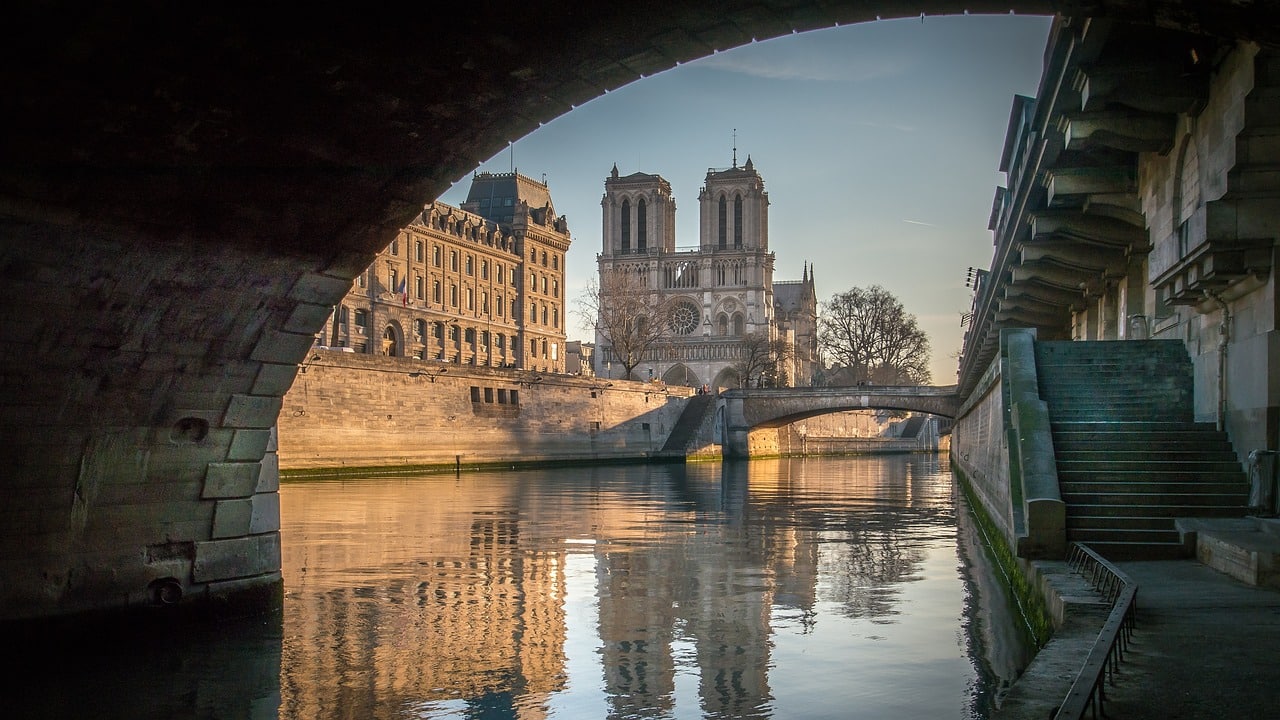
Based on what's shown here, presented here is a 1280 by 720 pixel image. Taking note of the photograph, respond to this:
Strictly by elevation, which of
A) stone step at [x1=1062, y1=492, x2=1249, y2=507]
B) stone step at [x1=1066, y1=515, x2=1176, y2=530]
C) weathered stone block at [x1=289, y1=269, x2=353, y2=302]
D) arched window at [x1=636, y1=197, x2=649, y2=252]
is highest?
arched window at [x1=636, y1=197, x2=649, y2=252]

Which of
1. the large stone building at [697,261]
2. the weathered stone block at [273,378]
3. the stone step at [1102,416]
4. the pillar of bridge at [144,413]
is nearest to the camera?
the pillar of bridge at [144,413]

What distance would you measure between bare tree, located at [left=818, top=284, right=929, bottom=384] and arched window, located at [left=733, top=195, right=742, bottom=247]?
956 inches

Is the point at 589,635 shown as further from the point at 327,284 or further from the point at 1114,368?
the point at 1114,368

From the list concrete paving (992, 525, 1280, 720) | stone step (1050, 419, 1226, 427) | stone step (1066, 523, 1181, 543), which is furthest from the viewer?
stone step (1050, 419, 1226, 427)

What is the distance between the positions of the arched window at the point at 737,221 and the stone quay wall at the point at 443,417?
2228 inches

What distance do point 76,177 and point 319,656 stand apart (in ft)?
14.3

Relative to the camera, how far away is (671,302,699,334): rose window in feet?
403

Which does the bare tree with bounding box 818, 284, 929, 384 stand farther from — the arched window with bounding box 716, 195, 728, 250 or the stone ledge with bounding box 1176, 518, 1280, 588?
the stone ledge with bounding box 1176, 518, 1280, 588

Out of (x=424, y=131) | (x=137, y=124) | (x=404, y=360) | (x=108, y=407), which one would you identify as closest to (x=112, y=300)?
(x=108, y=407)

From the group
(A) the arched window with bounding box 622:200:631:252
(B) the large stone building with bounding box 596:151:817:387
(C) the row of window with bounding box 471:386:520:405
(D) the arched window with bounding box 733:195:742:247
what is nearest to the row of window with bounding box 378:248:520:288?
(C) the row of window with bounding box 471:386:520:405

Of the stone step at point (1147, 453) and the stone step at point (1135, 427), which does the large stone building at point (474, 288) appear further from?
the stone step at point (1147, 453)

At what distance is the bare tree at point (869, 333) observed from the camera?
319ft

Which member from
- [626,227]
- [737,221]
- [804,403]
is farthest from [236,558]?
[626,227]

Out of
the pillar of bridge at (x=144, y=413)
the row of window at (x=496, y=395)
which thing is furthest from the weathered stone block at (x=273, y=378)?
the row of window at (x=496, y=395)
